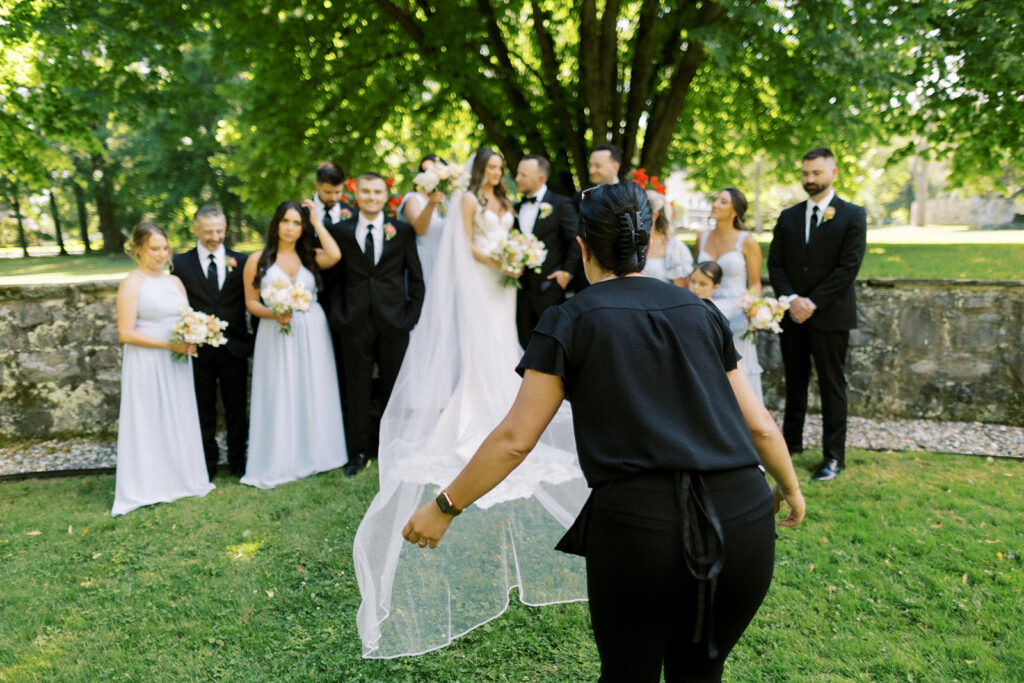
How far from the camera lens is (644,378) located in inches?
71.4

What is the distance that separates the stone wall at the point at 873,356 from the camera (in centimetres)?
744

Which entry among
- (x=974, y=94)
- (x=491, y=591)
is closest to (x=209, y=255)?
(x=491, y=591)

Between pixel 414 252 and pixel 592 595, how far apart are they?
16.2ft

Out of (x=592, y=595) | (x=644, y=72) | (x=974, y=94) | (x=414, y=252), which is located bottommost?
(x=592, y=595)

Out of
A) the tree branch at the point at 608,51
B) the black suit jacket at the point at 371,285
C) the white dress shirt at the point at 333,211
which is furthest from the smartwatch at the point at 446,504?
the tree branch at the point at 608,51

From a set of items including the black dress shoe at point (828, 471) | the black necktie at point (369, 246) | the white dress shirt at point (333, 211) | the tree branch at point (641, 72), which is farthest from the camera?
the tree branch at point (641, 72)

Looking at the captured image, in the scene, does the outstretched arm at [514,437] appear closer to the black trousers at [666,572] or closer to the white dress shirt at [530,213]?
the black trousers at [666,572]

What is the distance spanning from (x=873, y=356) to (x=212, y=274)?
22.9ft

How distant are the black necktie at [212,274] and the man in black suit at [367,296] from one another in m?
1.02

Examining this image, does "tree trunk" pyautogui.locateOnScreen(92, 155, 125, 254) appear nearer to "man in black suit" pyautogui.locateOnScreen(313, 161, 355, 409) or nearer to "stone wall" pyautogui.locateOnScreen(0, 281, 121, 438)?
"stone wall" pyautogui.locateOnScreen(0, 281, 121, 438)

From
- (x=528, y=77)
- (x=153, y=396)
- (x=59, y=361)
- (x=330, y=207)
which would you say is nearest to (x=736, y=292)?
(x=330, y=207)

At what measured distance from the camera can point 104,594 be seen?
4.12 metres

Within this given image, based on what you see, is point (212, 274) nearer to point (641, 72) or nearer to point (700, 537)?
point (700, 537)

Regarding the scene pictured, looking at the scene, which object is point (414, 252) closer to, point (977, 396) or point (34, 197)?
point (977, 396)
